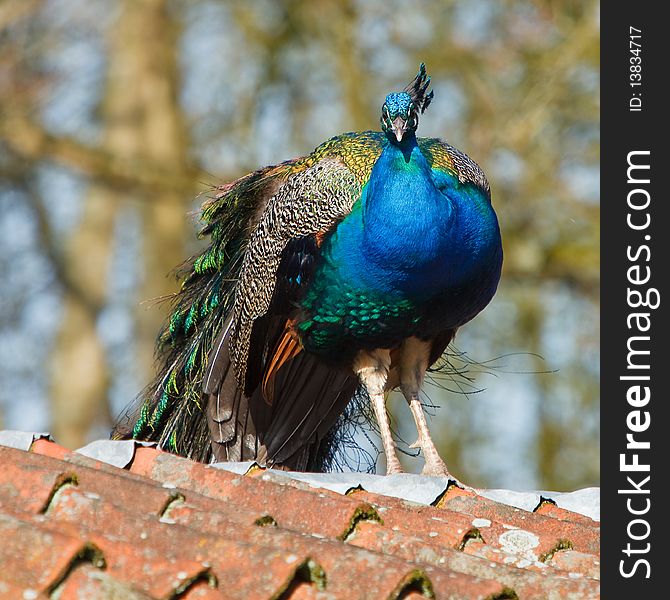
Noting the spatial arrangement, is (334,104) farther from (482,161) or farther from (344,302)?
(344,302)

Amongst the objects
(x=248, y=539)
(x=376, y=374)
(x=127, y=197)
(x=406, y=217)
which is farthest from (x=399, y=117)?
(x=127, y=197)

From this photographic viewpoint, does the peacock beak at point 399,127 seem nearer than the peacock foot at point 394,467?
Yes

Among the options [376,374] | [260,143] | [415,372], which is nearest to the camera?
[376,374]

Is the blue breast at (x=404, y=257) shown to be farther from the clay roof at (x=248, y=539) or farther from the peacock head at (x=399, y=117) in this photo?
the clay roof at (x=248, y=539)

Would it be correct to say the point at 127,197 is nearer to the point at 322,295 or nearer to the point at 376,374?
the point at 376,374

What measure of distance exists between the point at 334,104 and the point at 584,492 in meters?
8.52

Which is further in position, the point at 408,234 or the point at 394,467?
the point at 394,467

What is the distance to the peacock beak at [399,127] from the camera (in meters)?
5.00

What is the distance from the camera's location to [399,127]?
5.01 metres

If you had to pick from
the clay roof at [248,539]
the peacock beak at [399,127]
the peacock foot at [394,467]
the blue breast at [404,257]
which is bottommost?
the clay roof at [248,539]

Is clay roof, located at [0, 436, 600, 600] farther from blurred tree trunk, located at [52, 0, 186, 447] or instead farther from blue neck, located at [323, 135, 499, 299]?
blurred tree trunk, located at [52, 0, 186, 447]

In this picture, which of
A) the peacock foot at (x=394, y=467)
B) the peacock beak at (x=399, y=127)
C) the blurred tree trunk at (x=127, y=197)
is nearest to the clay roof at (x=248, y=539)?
the peacock foot at (x=394, y=467)

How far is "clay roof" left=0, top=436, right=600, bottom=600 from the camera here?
8.70 feet

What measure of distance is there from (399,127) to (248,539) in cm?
238
